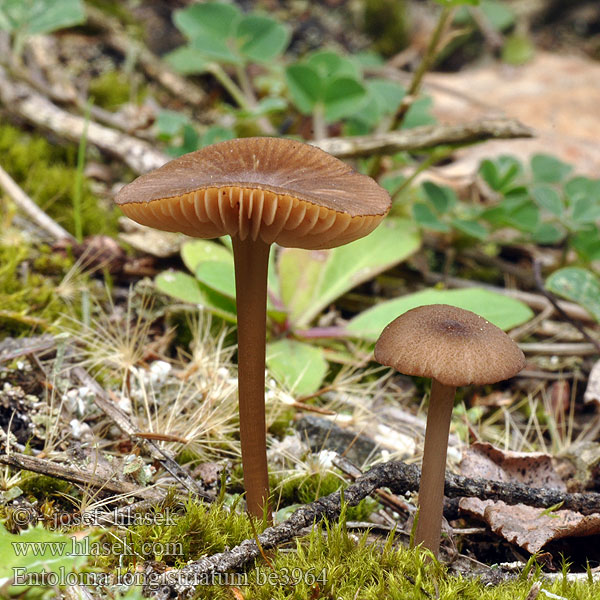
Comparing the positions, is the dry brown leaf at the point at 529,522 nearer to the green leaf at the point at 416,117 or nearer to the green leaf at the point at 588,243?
the green leaf at the point at 588,243

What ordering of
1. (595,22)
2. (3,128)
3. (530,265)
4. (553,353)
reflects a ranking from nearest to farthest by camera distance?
1. (553,353)
2. (3,128)
3. (530,265)
4. (595,22)

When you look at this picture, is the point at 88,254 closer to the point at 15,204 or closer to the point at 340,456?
the point at 15,204

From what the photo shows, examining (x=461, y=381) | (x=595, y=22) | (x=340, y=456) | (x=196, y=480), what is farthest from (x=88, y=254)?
(x=595, y=22)

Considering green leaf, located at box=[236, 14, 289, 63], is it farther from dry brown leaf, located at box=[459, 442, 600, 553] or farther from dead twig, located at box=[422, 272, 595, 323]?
dry brown leaf, located at box=[459, 442, 600, 553]

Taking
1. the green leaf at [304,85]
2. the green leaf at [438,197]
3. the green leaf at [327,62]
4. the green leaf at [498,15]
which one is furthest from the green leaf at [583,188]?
the green leaf at [498,15]

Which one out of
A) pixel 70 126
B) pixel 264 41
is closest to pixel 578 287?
pixel 264 41

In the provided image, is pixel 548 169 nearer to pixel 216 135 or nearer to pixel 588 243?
pixel 588 243
